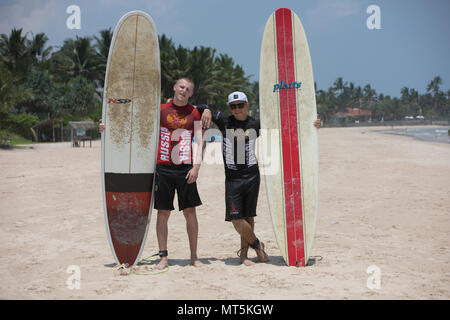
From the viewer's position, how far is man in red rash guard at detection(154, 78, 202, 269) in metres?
3.46

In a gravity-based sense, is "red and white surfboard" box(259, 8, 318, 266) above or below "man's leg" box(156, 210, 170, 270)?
above

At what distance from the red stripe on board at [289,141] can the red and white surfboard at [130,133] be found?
1184 mm

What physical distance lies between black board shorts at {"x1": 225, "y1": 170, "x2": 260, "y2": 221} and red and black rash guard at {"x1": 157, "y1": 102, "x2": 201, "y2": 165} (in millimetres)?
418

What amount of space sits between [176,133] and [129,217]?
917 mm

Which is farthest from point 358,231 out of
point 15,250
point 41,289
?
point 15,250

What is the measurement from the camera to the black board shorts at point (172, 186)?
346 centimetres

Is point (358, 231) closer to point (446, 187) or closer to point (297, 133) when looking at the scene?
point (297, 133)

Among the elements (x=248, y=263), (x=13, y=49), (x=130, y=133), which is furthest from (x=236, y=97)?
(x=13, y=49)

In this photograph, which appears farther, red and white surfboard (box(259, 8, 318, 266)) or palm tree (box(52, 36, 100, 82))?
palm tree (box(52, 36, 100, 82))

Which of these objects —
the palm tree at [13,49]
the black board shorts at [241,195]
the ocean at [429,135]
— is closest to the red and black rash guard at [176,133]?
the black board shorts at [241,195]

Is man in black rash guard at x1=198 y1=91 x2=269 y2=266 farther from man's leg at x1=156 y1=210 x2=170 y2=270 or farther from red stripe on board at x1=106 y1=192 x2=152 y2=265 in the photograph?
red stripe on board at x1=106 y1=192 x2=152 y2=265

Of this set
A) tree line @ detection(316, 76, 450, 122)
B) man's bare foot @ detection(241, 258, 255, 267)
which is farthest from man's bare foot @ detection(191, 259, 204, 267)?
tree line @ detection(316, 76, 450, 122)
